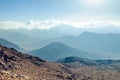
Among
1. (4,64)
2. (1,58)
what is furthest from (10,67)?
(1,58)

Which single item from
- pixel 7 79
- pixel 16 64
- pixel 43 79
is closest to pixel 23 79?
pixel 7 79

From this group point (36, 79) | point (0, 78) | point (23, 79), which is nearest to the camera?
point (0, 78)

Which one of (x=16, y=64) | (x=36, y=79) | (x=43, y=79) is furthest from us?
(x=16, y=64)

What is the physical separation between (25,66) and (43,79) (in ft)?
90.9

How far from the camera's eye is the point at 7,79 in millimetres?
115188

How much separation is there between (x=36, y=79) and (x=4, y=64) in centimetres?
3043

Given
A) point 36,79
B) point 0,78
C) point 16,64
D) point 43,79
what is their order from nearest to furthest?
point 0,78
point 36,79
point 43,79
point 16,64

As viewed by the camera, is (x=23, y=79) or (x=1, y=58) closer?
(x=23, y=79)

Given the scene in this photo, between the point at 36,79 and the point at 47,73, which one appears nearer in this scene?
the point at 36,79

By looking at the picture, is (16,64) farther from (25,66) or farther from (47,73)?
(47,73)

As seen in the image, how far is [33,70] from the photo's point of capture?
7667 inches

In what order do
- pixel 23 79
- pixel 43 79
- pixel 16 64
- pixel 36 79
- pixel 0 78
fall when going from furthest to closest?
pixel 16 64 < pixel 43 79 < pixel 36 79 < pixel 23 79 < pixel 0 78

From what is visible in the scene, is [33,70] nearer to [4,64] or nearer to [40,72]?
[40,72]

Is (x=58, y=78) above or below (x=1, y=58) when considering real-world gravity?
below
